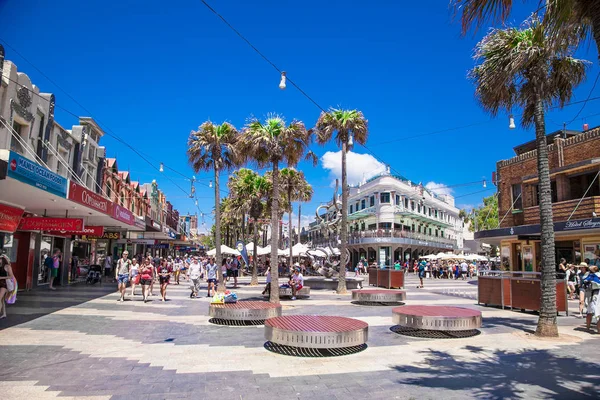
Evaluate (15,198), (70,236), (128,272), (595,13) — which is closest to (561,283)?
(595,13)

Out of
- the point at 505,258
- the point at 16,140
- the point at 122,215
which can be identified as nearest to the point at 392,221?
the point at 505,258

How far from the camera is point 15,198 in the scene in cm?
1461

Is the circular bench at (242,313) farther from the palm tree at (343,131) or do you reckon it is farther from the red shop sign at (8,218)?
the palm tree at (343,131)

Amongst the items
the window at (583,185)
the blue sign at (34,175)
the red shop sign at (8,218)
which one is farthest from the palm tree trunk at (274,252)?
the window at (583,185)

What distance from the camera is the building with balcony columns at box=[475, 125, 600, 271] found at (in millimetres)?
20219

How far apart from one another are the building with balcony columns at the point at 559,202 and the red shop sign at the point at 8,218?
20.6m

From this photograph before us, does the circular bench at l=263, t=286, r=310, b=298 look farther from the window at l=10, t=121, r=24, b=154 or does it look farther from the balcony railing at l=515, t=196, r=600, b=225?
the balcony railing at l=515, t=196, r=600, b=225

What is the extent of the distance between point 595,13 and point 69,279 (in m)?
27.0

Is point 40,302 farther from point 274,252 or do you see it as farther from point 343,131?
point 343,131

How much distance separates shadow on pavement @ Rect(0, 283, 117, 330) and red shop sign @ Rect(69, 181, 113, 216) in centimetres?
359

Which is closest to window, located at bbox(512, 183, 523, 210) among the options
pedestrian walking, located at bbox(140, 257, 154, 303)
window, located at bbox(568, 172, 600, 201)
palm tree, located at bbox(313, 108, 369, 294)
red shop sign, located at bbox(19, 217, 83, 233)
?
window, located at bbox(568, 172, 600, 201)

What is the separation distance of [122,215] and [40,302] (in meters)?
6.16

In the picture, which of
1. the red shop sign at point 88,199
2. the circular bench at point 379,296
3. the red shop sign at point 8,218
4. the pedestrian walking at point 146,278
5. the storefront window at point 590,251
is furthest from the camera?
the storefront window at point 590,251

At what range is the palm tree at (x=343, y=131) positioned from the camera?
69.0 feet
